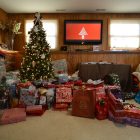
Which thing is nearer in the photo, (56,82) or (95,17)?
(56,82)

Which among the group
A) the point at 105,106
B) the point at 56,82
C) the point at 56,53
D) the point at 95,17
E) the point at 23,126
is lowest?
the point at 23,126

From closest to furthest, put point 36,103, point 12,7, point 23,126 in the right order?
point 23,126 → point 36,103 → point 12,7

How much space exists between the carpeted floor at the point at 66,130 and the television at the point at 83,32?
3359mm

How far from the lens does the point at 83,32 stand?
5742 mm

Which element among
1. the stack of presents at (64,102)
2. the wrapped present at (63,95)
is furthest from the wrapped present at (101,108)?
the wrapped present at (63,95)

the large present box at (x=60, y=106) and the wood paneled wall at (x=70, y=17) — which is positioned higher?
the wood paneled wall at (x=70, y=17)

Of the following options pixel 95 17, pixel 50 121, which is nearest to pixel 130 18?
pixel 95 17

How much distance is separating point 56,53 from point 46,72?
1.18 meters

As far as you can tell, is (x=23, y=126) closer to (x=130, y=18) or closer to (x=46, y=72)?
(x=46, y=72)

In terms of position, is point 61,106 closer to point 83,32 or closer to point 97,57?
point 97,57

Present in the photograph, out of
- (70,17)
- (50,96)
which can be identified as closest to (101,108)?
(50,96)

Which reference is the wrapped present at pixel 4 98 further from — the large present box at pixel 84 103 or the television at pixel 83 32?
the television at pixel 83 32

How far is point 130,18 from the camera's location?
224 inches

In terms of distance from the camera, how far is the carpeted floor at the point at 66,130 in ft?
7.20
